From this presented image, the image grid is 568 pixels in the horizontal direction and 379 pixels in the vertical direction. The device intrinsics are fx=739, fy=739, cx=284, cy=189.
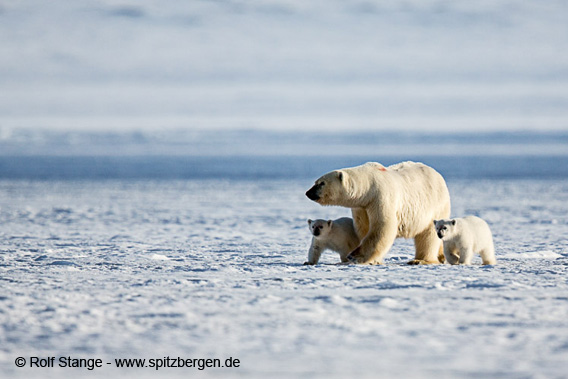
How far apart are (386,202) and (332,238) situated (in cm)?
64

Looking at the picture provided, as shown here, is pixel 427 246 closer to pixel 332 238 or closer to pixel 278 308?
pixel 332 238

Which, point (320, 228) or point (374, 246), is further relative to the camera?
point (320, 228)

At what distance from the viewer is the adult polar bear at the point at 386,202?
6570mm

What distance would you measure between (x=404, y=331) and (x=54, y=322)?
2.02 meters

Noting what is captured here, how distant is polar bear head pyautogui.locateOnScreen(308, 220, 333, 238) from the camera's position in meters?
6.70

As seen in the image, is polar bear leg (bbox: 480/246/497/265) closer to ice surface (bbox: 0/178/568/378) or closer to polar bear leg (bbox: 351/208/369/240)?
ice surface (bbox: 0/178/568/378)

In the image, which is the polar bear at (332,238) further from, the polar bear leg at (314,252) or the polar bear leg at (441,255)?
the polar bear leg at (441,255)

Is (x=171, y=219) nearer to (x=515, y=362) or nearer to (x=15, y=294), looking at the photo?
(x=15, y=294)

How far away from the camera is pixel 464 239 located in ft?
21.7

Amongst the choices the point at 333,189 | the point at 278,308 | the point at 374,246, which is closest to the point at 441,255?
the point at 374,246

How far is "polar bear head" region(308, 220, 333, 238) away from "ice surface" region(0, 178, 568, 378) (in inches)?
11.9

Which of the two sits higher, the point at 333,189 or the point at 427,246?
the point at 333,189

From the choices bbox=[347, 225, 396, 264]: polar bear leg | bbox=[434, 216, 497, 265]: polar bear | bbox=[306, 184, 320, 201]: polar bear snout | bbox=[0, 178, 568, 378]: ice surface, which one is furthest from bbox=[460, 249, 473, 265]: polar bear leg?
bbox=[306, 184, 320, 201]: polar bear snout

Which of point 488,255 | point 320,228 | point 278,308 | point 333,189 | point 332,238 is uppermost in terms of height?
point 333,189
